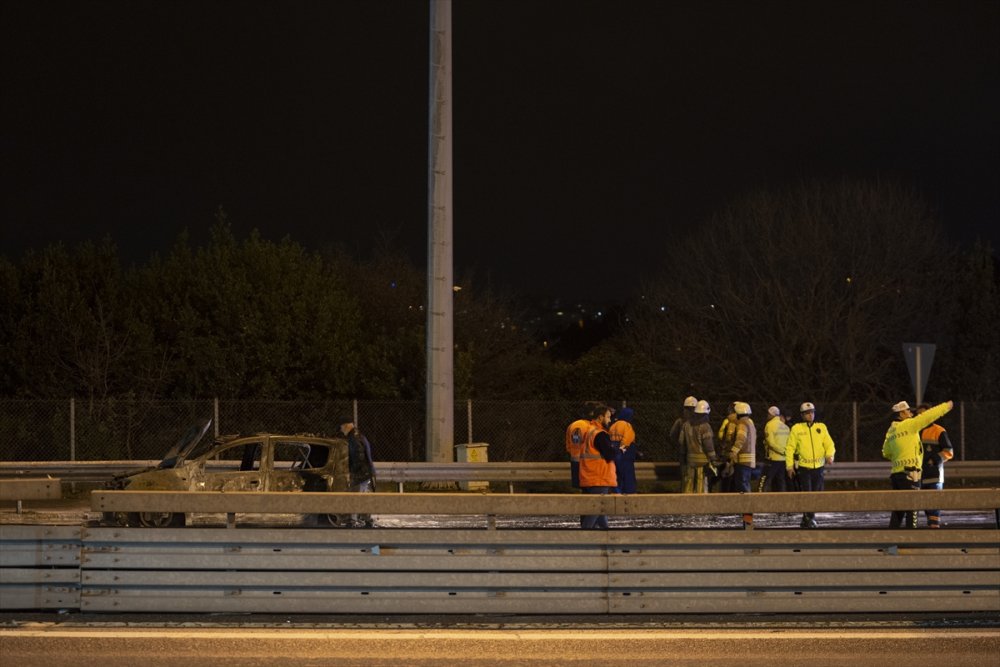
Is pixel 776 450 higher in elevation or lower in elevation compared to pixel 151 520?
higher

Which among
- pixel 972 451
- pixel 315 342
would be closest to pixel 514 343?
pixel 315 342

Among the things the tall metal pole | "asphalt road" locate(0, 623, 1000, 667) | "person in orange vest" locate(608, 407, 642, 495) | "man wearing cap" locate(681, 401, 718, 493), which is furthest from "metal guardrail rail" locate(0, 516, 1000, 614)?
the tall metal pole

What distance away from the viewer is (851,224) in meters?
33.4

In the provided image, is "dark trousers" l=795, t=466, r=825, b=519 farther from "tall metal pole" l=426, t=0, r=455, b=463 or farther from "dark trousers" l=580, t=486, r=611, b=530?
"tall metal pole" l=426, t=0, r=455, b=463

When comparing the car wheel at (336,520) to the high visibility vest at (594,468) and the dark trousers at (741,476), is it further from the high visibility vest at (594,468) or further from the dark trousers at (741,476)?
the dark trousers at (741,476)

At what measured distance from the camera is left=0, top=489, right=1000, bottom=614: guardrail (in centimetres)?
914

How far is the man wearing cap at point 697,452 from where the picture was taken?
1803 centimetres

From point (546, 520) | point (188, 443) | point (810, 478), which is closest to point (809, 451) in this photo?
point (810, 478)

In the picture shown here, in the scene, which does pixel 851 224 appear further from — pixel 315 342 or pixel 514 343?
pixel 315 342

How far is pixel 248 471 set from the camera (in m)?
14.8

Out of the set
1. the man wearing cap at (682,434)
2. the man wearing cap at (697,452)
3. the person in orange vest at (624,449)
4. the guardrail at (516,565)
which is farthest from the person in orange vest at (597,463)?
the man wearing cap at (682,434)

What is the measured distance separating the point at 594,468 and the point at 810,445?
14.1ft

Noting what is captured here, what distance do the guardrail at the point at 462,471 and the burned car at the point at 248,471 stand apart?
5627 mm

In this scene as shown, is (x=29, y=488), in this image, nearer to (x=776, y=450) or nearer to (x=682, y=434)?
(x=682, y=434)
